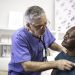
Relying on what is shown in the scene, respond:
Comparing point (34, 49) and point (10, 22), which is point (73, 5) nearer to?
point (10, 22)

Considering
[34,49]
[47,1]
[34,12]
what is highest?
[47,1]

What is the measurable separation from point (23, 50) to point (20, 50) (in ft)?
0.08

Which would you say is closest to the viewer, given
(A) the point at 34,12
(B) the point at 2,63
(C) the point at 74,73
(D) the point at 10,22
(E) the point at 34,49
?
(C) the point at 74,73

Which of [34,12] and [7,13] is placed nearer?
[34,12]

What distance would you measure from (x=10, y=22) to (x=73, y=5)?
100 centimetres

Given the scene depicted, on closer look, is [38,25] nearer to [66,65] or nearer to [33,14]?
[33,14]

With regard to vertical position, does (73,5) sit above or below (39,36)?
above

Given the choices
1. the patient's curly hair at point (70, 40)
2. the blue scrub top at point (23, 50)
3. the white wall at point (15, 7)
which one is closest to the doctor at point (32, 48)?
the blue scrub top at point (23, 50)

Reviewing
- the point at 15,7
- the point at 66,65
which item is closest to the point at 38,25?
the point at 66,65

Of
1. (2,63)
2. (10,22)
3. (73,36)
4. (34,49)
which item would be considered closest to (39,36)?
(34,49)

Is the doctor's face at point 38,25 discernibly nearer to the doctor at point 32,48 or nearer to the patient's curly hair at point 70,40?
the doctor at point 32,48

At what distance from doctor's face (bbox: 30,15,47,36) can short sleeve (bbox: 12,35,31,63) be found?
12 centimetres

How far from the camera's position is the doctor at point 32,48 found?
4.70ft

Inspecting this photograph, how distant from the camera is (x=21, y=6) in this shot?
3.10 m
